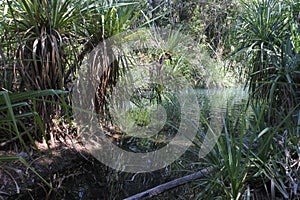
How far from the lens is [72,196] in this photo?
1.67m

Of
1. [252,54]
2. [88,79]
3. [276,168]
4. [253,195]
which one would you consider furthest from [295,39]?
[88,79]

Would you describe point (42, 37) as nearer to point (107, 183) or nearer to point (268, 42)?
point (107, 183)

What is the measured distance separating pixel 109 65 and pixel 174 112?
63.6 inches

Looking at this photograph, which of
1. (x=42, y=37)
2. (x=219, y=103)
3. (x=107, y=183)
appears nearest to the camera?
(x=107, y=183)

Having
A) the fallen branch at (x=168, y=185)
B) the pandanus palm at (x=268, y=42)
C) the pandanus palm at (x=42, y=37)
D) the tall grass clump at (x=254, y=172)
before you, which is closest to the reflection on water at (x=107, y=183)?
the fallen branch at (x=168, y=185)

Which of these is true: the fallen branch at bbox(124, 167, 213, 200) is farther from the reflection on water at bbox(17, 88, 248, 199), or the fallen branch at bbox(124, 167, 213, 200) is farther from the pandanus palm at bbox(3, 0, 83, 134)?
the pandanus palm at bbox(3, 0, 83, 134)

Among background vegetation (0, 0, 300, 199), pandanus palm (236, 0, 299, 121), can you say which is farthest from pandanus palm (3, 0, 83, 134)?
pandanus palm (236, 0, 299, 121)

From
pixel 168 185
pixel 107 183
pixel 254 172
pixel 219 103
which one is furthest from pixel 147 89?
pixel 254 172

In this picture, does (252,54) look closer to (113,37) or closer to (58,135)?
(113,37)

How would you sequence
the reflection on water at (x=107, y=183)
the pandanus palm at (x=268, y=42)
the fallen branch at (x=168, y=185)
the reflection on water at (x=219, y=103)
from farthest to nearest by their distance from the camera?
the reflection on water at (x=219, y=103) → the pandanus palm at (x=268, y=42) → the reflection on water at (x=107, y=183) → the fallen branch at (x=168, y=185)

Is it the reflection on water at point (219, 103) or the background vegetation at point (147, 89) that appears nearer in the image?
the background vegetation at point (147, 89)

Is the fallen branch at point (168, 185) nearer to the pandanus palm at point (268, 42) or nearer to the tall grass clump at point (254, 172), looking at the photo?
the tall grass clump at point (254, 172)

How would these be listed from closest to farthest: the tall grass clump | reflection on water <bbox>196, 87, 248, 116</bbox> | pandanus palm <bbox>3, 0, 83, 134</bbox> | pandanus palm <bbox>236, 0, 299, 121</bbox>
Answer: the tall grass clump
pandanus palm <bbox>3, 0, 83, 134</bbox>
pandanus palm <bbox>236, 0, 299, 121</bbox>
reflection on water <bbox>196, 87, 248, 116</bbox>

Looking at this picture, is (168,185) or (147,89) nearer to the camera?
(168,185)
